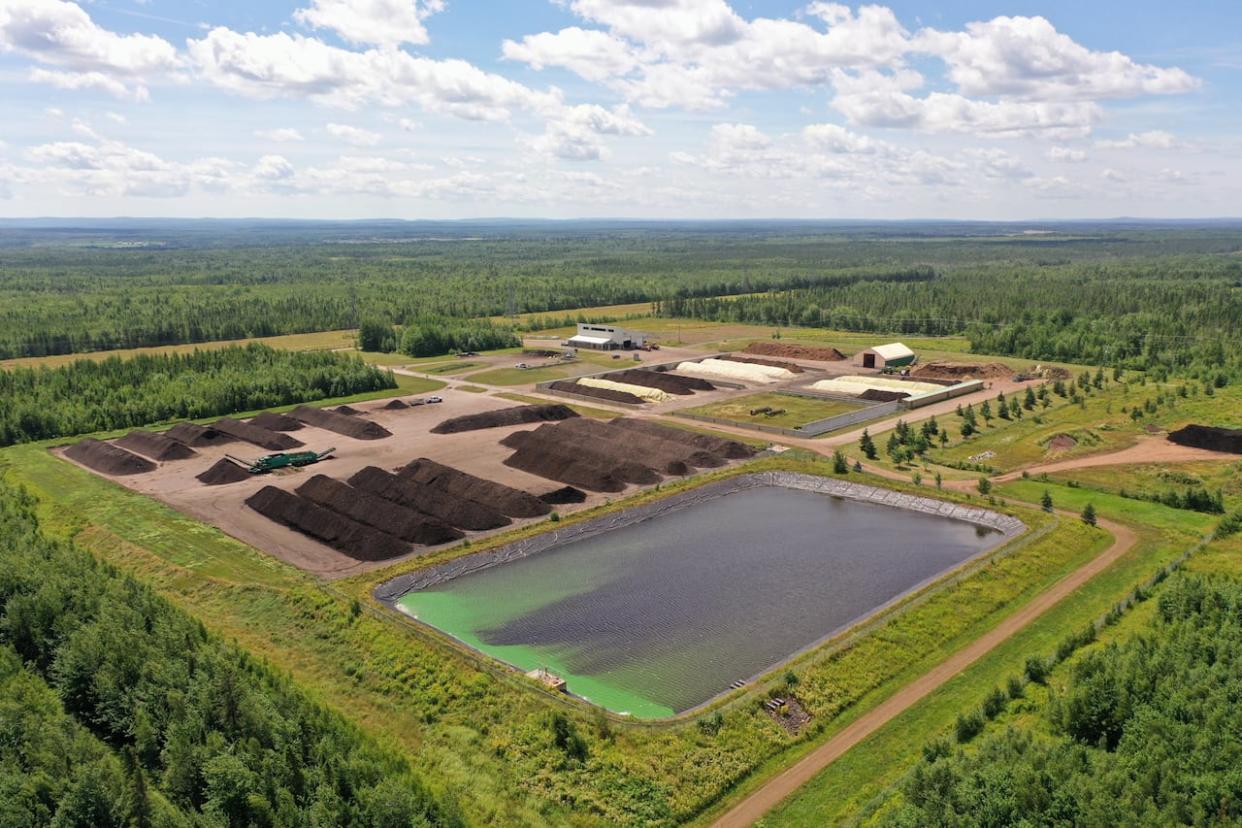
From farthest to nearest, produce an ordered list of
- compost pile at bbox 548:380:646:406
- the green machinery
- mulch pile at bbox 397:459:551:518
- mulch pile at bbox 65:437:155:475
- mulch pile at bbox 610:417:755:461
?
compost pile at bbox 548:380:646:406 → mulch pile at bbox 610:417:755:461 → mulch pile at bbox 65:437:155:475 → the green machinery → mulch pile at bbox 397:459:551:518

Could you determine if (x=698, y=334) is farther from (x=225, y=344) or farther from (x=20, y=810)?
(x=20, y=810)

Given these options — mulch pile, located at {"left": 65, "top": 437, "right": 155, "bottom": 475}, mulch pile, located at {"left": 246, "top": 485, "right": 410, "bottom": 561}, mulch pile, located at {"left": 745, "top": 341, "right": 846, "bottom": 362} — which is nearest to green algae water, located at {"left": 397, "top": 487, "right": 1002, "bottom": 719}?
mulch pile, located at {"left": 246, "top": 485, "right": 410, "bottom": 561}

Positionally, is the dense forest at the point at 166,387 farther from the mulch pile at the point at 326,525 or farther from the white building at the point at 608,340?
the white building at the point at 608,340

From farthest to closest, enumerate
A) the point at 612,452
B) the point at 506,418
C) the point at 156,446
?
1. the point at 506,418
2. the point at 156,446
3. the point at 612,452

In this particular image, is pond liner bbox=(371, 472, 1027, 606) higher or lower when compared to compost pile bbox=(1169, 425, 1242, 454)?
lower

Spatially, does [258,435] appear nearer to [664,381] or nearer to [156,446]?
[156,446]

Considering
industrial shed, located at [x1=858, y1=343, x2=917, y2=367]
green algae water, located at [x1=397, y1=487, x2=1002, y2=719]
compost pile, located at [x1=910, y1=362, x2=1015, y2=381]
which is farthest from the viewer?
industrial shed, located at [x1=858, y1=343, x2=917, y2=367]

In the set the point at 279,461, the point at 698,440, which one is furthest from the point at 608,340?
the point at 279,461

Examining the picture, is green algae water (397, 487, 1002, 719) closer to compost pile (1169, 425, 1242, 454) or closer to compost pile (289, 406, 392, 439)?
compost pile (1169, 425, 1242, 454)
